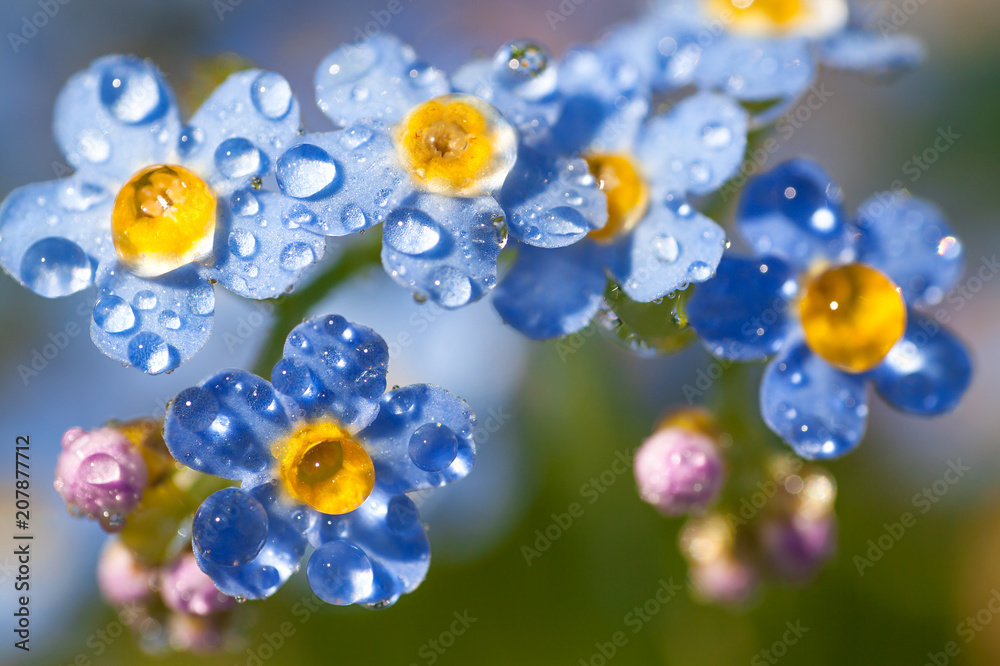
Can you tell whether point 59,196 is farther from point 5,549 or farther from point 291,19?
point 291,19

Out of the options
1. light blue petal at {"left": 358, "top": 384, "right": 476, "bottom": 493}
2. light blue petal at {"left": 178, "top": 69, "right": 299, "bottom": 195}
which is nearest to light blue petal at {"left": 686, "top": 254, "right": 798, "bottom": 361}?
light blue petal at {"left": 358, "top": 384, "right": 476, "bottom": 493}

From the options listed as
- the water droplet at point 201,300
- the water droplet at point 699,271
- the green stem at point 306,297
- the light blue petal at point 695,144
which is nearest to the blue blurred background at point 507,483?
the green stem at point 306,297

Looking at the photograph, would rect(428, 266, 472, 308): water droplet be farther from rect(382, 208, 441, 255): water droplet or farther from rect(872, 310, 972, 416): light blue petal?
rect(872, 310, 972, 416): light blue petal

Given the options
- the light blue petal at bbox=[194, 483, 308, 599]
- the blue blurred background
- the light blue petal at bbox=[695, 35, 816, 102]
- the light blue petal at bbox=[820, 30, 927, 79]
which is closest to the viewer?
the light blue petal at bbox=[194, 483, 308, 599]

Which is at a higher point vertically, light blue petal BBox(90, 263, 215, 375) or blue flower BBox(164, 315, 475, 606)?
light blue petal BBox(90, 263, 215, 375)

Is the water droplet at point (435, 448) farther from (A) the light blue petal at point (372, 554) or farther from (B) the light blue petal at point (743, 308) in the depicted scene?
(B) the light blue petal at point (743, 308)

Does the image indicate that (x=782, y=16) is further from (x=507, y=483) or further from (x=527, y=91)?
(x=507, y=483)

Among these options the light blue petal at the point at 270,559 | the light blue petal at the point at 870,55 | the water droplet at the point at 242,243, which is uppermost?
the light blue petal at the point at 870,55

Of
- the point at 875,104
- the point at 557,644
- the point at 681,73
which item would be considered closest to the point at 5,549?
the point at 557,644
